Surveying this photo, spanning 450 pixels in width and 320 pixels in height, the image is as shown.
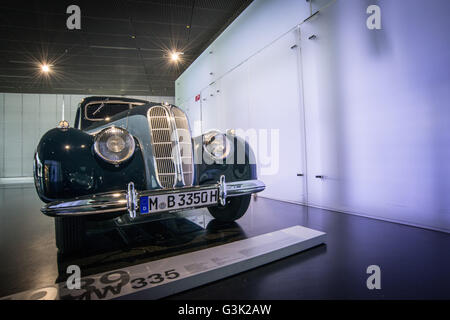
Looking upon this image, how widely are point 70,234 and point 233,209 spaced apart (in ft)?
4.73

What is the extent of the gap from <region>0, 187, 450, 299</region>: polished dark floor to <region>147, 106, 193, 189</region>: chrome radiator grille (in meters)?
0.55

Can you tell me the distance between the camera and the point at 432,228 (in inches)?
81.4

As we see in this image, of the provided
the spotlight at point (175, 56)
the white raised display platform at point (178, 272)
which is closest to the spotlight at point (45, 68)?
the spotlight at point (175, 56)

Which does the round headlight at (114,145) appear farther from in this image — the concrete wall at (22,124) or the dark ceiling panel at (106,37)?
the concrete wall at (22,124)

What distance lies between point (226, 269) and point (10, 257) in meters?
1.70

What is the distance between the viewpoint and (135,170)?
1736mm

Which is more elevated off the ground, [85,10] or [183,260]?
[85,10]

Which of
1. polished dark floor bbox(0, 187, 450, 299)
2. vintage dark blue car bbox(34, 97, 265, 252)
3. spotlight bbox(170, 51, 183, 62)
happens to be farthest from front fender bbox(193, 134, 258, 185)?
spotlight bbox(170, 51, 183, 62)

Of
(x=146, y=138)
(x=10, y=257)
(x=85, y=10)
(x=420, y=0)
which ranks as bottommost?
(x=10, y=257)

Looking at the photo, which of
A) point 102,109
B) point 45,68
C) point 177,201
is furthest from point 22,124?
point 177,201

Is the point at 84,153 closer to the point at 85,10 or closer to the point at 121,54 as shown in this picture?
the point at 85,10

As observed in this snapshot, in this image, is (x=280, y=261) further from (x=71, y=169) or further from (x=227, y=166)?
(x=71, y=169)

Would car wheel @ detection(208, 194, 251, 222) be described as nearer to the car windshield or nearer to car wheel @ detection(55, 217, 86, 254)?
car wheel @ detection(55, 217, 86, 254)
